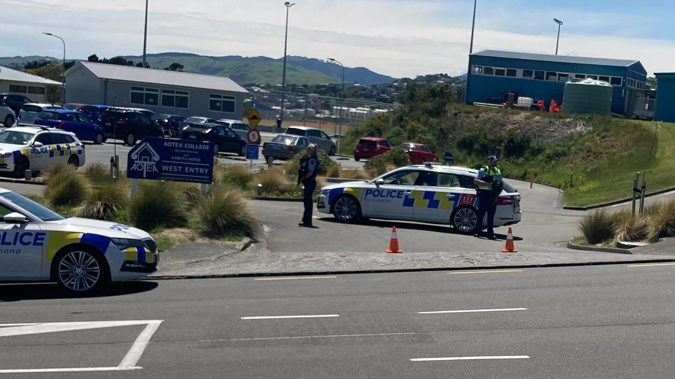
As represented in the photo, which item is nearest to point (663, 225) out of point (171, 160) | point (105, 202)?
point (171, 160)

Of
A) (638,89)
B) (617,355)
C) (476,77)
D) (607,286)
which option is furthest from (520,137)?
(617,355)

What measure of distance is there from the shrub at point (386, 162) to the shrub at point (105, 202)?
17.0m

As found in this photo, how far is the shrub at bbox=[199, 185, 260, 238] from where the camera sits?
58.3ft

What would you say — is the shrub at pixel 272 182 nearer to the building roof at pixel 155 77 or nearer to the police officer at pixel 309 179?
the police officer at pixel 309 179

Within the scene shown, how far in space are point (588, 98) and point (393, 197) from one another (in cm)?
4452

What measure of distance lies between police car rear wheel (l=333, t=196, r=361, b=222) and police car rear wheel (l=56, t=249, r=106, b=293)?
1047cm

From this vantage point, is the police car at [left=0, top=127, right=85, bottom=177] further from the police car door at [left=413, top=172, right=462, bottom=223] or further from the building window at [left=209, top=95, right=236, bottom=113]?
the building window at [left=209, top=95, right=236, bottom=113]

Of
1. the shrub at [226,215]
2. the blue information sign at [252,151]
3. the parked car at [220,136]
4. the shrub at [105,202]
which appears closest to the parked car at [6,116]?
the parked car at [220,136]

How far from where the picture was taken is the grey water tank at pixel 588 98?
6241cm

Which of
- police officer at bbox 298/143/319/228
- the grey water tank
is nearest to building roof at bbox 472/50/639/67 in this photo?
the grey water tank

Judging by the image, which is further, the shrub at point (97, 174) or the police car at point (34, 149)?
the police car at point (34, 149)

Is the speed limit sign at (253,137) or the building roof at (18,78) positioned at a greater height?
the building roof at (18,78)

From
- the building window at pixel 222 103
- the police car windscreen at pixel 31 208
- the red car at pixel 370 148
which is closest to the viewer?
the police car windscreen at pixel 31 208

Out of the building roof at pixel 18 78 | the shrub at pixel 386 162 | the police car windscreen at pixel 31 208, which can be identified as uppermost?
the building roof at pixel 18 78
